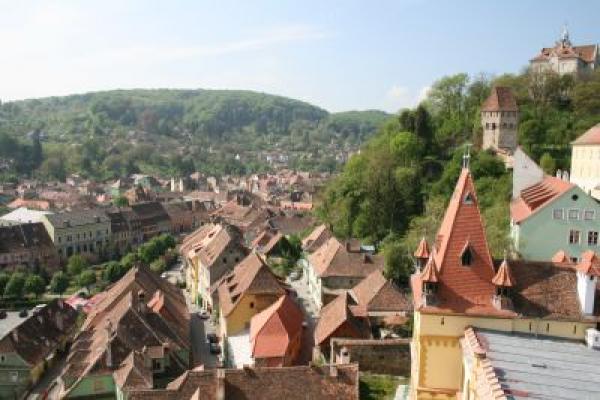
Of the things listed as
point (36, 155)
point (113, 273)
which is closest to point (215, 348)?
point (113, 273)

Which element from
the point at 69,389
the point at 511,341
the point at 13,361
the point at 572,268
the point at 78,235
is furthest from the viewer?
the point at 78,235

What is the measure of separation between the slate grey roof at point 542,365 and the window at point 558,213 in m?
19.9

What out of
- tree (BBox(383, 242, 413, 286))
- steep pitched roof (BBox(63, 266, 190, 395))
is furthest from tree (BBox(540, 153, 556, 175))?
steep pitched roof (BBox(63, 266, 190, 395))

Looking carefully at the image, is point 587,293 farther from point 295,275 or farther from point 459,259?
point 295,275

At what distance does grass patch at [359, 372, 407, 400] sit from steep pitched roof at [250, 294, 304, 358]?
7.39 meters

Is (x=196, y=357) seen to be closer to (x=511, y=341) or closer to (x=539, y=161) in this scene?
(x=511, y=341)

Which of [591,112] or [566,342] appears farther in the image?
[591,112]

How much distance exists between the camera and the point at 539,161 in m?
65.1

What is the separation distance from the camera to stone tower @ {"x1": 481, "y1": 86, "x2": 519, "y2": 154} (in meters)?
65.4

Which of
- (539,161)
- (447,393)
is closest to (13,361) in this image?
(447,393)

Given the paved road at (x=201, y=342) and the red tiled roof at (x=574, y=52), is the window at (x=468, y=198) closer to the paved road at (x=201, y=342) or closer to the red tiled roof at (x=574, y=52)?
the paved road at (x=201, y=342)

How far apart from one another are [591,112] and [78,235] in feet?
251

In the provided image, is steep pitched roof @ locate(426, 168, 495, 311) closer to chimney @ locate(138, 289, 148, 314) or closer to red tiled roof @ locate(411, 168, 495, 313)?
red tiled roof @ locate(411, 168, 495, 313)

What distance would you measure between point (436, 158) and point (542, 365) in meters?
54.1
